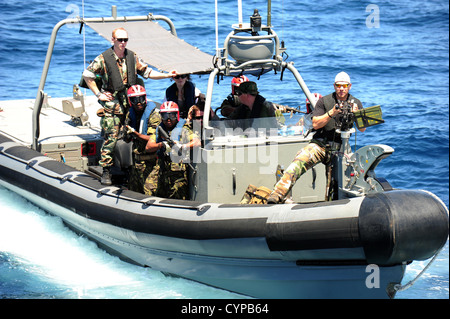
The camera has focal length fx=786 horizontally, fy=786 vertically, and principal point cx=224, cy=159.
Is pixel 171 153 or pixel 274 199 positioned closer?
pixel 274 199

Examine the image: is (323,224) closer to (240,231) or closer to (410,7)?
(240,231)

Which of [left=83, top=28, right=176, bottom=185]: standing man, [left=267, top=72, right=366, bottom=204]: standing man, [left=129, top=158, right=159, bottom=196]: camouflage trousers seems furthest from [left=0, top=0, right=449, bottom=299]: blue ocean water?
[left=267, top=72, right=366, bottom=204]: standing man

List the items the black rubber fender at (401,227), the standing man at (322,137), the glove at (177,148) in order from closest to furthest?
the black rubber fender at (401,227) → the standing man at (322,137) → the glove at (177,148)

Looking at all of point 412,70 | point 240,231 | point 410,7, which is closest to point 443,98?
point 412,70

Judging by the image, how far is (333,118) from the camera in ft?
23.5

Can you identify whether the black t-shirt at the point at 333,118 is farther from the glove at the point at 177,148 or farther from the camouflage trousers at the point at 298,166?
the glove at the point at 177,148

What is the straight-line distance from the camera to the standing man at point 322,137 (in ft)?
23.0

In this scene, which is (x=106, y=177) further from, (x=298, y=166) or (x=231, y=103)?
(x=298, y=166)

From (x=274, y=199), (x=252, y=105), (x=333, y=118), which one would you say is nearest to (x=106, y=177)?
(x=252, y=105)

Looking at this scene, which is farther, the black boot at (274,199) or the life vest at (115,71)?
the life vest at (115,71)

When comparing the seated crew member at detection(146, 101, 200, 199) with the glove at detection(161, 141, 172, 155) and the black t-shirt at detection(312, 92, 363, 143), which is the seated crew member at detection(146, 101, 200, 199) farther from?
the black t-shirt at detection(312, 92, 363, 143)

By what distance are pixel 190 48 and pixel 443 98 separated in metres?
9.19

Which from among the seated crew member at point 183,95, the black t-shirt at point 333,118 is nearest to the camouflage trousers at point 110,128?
the seated crew member at point 183,95

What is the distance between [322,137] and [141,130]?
1911 mm
